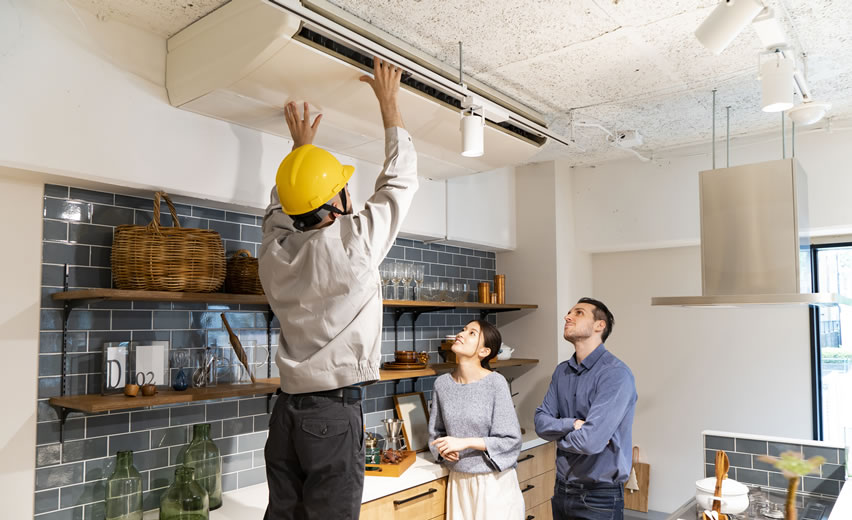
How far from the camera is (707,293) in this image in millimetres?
2980

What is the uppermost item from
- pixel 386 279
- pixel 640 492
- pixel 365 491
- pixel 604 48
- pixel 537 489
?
pixel 604 48

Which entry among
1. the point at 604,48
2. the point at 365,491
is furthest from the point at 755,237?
the point at 365,491

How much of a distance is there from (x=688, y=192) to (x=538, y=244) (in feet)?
3.54

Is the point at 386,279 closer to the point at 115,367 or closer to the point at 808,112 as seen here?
the point at 115,367

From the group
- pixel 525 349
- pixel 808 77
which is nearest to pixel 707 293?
pixel 808 77

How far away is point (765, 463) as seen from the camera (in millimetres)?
3037

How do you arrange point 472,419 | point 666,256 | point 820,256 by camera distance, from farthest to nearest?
point 666,256 → point 820,256 → point 472,419

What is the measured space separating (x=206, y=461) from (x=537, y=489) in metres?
2.22

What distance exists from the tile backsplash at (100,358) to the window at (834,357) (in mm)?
3346

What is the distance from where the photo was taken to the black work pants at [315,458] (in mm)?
1978

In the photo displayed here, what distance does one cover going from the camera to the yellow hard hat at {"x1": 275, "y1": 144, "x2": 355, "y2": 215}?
200 centimetres

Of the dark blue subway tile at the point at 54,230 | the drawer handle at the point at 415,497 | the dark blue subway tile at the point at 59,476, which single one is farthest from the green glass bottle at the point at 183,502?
the dark blue subway tile at the point at 54,230

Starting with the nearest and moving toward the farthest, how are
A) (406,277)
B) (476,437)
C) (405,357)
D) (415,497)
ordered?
(415,497), (476,437), (405,357), (406,277)

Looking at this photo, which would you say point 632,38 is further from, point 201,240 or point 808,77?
point 201,240
